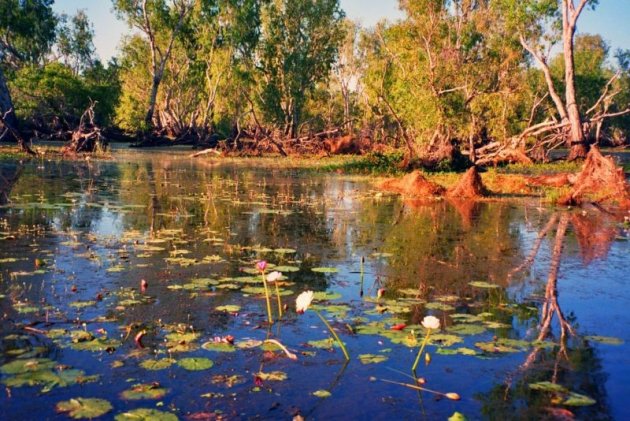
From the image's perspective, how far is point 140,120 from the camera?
144ft

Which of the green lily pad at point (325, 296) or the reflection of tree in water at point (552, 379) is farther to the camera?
the green lily pad at point (325, 296)

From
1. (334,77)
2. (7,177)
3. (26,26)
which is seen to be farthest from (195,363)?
(334,77)

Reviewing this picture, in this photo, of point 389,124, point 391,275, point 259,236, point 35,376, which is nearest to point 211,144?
point 389,124

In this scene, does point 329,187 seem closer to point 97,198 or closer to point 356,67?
point 97,198

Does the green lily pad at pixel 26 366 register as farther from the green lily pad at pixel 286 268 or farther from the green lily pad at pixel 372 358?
the green lily pad at pixel 286 268

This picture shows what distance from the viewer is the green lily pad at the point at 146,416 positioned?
10.7ft

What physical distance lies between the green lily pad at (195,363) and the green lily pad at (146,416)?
0.67 m

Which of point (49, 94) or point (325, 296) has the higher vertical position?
point (49, 94)

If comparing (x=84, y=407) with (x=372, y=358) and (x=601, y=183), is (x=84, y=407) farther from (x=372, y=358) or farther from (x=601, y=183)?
(x=601, y=183)

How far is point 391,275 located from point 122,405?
13.7 feet

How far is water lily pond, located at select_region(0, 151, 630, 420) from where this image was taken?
3.65m

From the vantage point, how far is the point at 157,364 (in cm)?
406

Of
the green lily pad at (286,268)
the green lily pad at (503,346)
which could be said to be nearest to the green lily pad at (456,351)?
the green lily pad at (503,346)

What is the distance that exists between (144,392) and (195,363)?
51 cm
